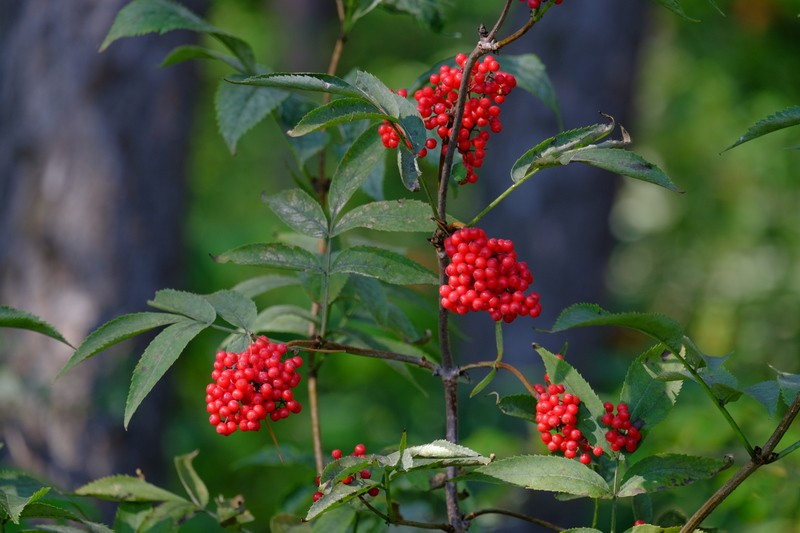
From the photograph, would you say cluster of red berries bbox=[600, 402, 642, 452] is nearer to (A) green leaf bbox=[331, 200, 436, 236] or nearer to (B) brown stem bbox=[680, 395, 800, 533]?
(B) brown stem bbox=[680, 395, 800, 533]

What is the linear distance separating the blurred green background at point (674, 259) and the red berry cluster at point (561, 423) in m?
0.67

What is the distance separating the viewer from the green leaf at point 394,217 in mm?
1140

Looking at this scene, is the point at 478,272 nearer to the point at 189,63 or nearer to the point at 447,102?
the point at 447,102

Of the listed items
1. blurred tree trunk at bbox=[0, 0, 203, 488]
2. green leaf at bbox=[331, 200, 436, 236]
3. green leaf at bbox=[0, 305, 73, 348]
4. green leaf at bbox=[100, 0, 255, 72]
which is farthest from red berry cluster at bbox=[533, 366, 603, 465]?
blurred tree trunk at bbox=[0, 0, 203, 488]

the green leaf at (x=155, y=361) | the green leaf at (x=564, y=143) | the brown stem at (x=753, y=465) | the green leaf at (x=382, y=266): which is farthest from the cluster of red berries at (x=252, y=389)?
the brown stem at (x=753, y=465)

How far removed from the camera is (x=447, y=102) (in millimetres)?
1117

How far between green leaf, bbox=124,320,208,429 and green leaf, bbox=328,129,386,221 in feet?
0.89

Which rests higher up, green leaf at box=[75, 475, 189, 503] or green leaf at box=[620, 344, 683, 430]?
green leaf at box=[620, 344, 683, 430]

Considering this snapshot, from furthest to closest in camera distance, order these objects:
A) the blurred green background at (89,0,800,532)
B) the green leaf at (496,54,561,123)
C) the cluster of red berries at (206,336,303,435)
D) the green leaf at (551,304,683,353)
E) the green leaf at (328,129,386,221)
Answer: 1. the blurred green background at (89,0,800,532)
2. the green leaf at (496,54,561,123)
3. the green leaf at (328,129,386,221)
4. the cluster of red berries at (206,336,303,435)
5. the green leaf at (551,304,683,353)

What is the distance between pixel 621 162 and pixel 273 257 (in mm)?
492

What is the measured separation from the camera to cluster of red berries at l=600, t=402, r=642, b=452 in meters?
1.11

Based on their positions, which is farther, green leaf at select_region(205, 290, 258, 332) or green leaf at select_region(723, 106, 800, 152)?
green leaf at select_region(205, 290, 258, 332)

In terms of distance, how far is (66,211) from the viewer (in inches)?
141

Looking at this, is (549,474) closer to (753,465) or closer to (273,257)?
(753,465)
